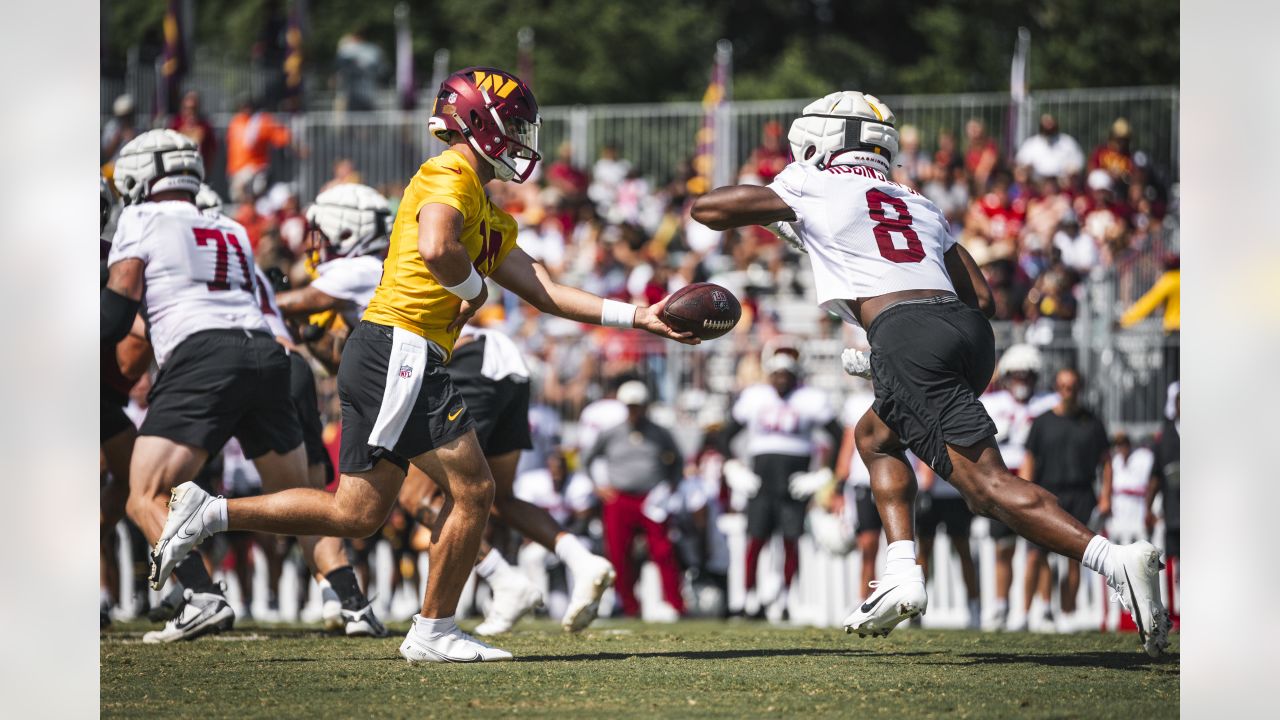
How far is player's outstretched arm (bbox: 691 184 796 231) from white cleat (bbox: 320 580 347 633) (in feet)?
10.1

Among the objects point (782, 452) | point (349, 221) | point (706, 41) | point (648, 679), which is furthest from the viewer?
point (706, 41)

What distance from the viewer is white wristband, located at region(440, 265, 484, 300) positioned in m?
6.34

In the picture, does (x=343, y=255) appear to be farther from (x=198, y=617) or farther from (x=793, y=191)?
(x=793, y=191)

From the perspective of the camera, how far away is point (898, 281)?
6.58 metres

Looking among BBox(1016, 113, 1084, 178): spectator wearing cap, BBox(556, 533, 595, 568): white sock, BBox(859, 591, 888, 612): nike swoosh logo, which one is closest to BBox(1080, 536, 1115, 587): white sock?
BBox(859, 591, 888, 612): nike swoosh logo

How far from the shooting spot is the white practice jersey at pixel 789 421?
46.1ft

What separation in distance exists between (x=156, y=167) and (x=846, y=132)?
3.39 metres

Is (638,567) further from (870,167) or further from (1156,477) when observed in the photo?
(870,167)

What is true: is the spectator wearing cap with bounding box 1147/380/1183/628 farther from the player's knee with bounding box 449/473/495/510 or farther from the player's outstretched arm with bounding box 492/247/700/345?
the player's knee with bounding box 449/473/495/510

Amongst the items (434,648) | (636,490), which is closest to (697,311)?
(434,648)

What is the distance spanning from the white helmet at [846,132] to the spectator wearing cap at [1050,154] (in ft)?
40.1

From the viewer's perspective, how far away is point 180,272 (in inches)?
309

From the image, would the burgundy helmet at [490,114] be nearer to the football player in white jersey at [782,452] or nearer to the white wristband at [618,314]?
the white wristband at [618,314]
